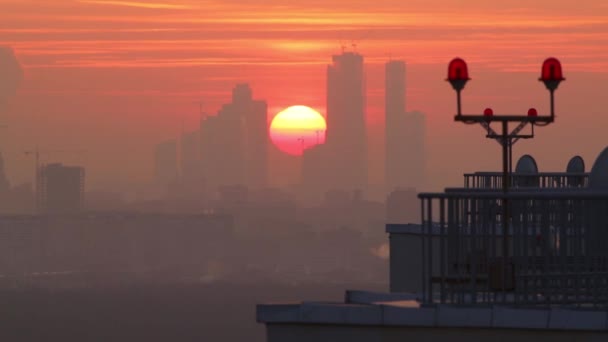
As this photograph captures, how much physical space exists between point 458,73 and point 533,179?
75.1 feet

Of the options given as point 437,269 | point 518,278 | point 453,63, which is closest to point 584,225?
point 518,278

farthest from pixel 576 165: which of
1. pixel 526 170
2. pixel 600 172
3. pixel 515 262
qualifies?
pixel 515 262

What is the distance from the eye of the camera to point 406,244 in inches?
1551

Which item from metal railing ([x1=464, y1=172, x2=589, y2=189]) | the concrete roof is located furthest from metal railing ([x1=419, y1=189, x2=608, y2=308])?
metal railing ([x1=464, y1=172, x2=589, y2=189])

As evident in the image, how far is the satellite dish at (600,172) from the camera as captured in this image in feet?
83.9

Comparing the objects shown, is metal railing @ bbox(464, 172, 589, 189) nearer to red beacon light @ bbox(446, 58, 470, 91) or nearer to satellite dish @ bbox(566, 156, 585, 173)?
satellite dish @ bbox(566, 156, 585, 173)

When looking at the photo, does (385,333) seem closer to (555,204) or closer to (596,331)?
(596,331)

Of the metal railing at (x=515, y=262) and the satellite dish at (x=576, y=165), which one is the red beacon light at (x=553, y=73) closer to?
the metal railing at (x=515, y=262)

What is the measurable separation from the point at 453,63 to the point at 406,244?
18215 mm

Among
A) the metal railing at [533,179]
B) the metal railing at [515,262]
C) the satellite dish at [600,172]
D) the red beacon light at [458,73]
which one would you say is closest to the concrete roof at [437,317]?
the metal railing at [515,262]

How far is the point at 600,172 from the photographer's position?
2570 centimetres

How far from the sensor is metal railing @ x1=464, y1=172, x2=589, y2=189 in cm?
4203

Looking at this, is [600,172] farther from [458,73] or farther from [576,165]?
[576,165]

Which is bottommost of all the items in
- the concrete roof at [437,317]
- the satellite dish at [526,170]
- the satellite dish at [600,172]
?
the concrete roof at [437,317]
